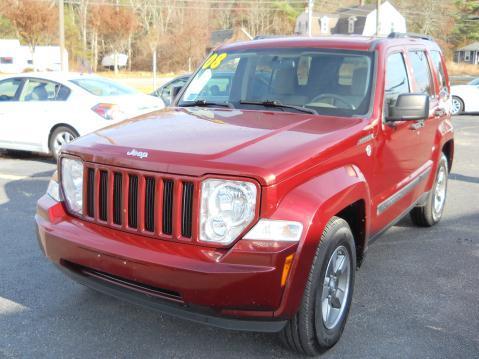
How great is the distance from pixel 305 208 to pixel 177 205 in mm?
674

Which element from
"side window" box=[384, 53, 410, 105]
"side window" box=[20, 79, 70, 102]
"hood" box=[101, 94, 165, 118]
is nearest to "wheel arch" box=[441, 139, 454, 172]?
"side window" box=[384, 53, 410, 105]

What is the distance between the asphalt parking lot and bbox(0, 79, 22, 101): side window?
5027mm

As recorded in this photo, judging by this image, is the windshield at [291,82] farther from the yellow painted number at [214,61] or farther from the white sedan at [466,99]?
the white sedan at [466,99]

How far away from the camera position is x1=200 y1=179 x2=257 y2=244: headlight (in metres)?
2.92

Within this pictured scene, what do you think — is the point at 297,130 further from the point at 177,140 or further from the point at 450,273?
the point at 450,273

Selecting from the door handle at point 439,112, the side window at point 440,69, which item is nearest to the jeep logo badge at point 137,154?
the door handle at point 439,112

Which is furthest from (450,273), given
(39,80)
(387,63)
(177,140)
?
(39,80)

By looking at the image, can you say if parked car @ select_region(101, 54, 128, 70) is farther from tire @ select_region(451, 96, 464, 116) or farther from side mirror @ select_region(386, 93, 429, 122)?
side mirror @ select_region(386, 93, 429, 122)

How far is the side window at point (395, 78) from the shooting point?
434 centimetres

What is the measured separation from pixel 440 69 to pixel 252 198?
13.4ft

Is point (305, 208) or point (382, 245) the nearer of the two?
point (305, 208)

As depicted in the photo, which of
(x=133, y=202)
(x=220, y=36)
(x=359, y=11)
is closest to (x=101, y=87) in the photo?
(x=133, y=202)

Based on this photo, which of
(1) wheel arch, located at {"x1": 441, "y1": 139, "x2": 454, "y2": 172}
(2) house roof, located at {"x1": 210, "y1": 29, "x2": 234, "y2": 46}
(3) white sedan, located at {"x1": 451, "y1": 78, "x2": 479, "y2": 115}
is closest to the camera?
(1) wheel arch, located at {"x1": 441, "y1": 139, "x2": 454, "y2": 172}

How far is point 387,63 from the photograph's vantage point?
442 centimetres
